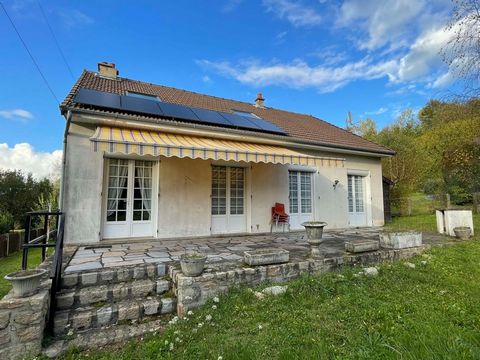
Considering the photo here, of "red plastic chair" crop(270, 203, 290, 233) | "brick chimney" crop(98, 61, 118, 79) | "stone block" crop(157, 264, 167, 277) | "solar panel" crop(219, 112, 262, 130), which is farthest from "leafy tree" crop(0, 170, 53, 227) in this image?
"stone block" crop(157, 264, 167, 277)

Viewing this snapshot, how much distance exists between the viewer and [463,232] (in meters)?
11.4

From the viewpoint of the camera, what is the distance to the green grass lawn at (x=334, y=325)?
3.74 meters

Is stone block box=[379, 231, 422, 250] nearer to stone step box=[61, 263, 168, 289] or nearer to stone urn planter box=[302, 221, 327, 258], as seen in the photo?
stone urn planter box=[302, 221, 327, 258]

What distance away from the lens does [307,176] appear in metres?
14.8

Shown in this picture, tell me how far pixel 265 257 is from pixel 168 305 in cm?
257

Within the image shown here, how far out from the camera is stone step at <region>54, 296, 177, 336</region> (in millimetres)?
4523

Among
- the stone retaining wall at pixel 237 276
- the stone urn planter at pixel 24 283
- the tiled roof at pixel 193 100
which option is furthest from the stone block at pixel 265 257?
the tiled roof at pixel 193 100

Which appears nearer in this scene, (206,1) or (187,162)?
(187,162)

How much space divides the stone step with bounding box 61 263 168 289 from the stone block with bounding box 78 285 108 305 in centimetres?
33

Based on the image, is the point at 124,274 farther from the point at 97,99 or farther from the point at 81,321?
the point at 97,99

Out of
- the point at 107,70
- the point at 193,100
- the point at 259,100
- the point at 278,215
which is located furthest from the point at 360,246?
the point at 107,70

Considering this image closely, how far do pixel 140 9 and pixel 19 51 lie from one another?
5867 millimetres

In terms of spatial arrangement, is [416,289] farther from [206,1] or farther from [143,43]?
[143,43]

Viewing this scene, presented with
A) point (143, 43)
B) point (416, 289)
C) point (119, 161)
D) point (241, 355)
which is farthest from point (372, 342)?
point (143, 43)
